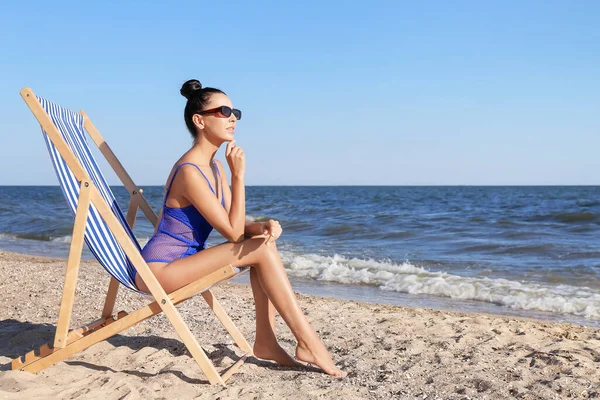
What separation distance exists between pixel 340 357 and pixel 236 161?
1513 mm

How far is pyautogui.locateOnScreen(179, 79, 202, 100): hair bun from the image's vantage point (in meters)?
3.33

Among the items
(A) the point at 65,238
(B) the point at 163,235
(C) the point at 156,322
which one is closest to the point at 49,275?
(C) the point at 156,322

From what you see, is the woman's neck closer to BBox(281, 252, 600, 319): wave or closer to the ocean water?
the ocean water

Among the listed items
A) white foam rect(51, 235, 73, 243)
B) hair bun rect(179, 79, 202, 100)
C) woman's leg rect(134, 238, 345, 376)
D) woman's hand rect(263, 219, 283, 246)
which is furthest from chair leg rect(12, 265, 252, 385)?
white foam rect(51, 235, 73, 243)

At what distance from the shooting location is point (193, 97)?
332 centimetres

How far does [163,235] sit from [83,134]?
0.89m

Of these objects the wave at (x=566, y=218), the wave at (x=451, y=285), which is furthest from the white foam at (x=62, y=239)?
the wave at (x=566, y=218)

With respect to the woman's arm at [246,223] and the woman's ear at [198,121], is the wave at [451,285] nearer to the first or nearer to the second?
the woman's arm at [246,223]

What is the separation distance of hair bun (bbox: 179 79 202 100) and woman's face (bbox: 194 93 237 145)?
0.12 meters

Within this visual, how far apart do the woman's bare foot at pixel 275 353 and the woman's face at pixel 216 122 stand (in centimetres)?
115

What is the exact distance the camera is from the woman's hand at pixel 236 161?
10.2 feet

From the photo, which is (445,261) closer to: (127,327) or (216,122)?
(216,122)

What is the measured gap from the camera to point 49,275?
7086mm

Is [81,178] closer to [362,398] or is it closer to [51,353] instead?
[51,353]
